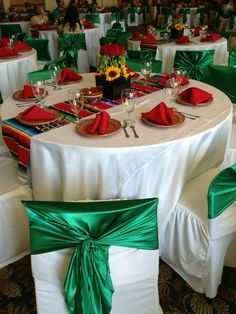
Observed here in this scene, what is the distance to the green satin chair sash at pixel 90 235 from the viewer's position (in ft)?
4.36

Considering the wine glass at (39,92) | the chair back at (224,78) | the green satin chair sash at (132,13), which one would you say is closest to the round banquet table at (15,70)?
the wine glass at (39,92)

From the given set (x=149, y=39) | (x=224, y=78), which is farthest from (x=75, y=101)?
(x=149, y=39)

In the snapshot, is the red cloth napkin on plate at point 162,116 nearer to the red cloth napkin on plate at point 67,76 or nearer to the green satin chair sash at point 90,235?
the green satin chair sash at point 90,235

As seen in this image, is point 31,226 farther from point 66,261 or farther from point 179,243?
point 179,243

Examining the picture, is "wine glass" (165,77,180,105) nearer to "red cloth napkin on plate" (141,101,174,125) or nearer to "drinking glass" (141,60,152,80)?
"red cloth napkin on plate" (141,101,174,125)

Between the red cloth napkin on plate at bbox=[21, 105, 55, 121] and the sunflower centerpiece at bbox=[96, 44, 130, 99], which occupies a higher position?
the sunflower centerpiece at bbox=[96, 44, 130, 99]

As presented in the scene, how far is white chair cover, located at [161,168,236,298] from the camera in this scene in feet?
5.87

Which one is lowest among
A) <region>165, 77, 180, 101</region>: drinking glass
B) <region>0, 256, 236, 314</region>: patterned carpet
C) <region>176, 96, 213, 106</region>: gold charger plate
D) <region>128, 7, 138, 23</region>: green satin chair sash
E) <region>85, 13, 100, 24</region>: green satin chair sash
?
<region>0, 256, 236, 314</region>: patterned carpet

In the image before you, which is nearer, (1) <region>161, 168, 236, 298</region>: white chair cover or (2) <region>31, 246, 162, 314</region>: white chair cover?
(2) <region>31, 246, 162, 314</region>: white chair cover

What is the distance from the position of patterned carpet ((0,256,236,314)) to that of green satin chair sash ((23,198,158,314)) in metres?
0.66

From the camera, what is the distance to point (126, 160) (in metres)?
1.76

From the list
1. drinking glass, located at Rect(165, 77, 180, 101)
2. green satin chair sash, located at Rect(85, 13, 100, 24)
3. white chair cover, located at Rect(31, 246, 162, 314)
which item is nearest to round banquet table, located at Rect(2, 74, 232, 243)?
drinking glass, located at Rect(165, 77, 180, 101)

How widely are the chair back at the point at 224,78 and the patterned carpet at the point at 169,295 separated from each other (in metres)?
1.63

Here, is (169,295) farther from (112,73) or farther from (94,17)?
Result: (94,17)
